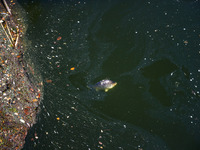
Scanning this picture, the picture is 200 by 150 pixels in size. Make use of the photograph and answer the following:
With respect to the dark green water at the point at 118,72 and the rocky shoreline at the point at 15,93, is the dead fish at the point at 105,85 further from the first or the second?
the rocky shoreline at the point at 15,93

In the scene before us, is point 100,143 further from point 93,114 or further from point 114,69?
point 114,69

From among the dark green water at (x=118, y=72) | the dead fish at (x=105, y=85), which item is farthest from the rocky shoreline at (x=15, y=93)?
the dead fish at (x=105, y=85)

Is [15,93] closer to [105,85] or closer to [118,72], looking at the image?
[105,85]

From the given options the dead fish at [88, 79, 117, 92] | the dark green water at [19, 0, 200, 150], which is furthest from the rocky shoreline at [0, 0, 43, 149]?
the dead fish at [88, 79, 117, 92]

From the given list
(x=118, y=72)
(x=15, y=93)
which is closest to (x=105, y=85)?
(x=118, y=72)

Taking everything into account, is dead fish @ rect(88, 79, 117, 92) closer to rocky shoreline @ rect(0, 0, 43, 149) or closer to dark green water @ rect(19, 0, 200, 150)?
dark green water @ rect(19, 0, 200, 150)

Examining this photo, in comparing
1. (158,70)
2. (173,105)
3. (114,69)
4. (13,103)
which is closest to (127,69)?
(114,69)
